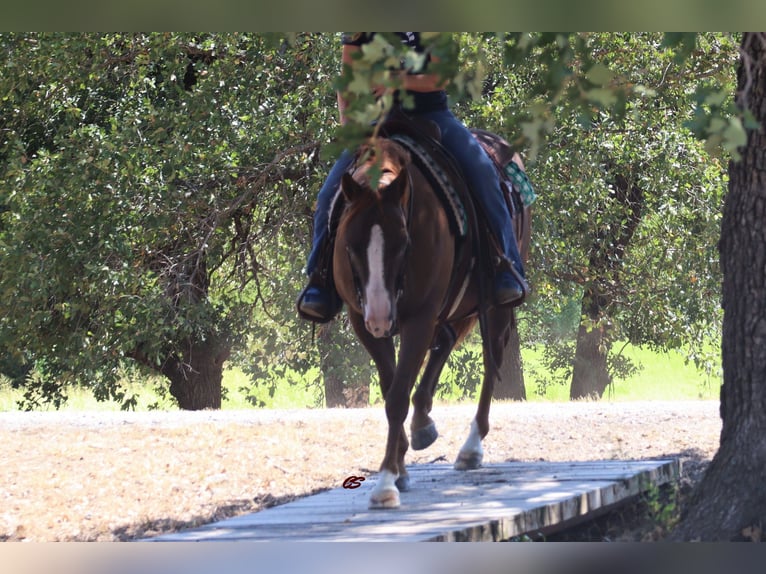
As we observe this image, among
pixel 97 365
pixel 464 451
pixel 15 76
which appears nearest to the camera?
pixel 464 451

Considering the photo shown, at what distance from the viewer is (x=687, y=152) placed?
48.2 feet

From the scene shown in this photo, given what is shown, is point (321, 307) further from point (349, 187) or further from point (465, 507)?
point (465, 507)

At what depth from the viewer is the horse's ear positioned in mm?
5883

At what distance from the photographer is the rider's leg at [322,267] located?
6.52m

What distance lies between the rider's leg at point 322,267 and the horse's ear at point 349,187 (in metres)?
0.55

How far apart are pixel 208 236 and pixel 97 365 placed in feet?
6.49

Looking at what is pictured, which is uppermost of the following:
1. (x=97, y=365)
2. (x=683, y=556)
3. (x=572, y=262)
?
(x=572, y=262)

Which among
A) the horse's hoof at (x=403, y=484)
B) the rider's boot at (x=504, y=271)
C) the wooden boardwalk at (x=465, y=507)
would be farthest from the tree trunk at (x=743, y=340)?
the horse's hoof at (x=403, y=484)

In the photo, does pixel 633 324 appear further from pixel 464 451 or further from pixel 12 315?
pixel 464 451

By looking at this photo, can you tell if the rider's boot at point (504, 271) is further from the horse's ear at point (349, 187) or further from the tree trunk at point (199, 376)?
the tree trunk at point (199, 376)

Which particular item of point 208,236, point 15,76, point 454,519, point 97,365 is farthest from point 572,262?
point 454,519

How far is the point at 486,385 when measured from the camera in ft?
25.6

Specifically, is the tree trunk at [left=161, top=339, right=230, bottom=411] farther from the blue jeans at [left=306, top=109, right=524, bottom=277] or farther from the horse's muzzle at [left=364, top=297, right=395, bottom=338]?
the horse's muzzle at [left=364, top=297, right=395, bottom=338]

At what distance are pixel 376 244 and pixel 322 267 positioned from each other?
0.84 m
